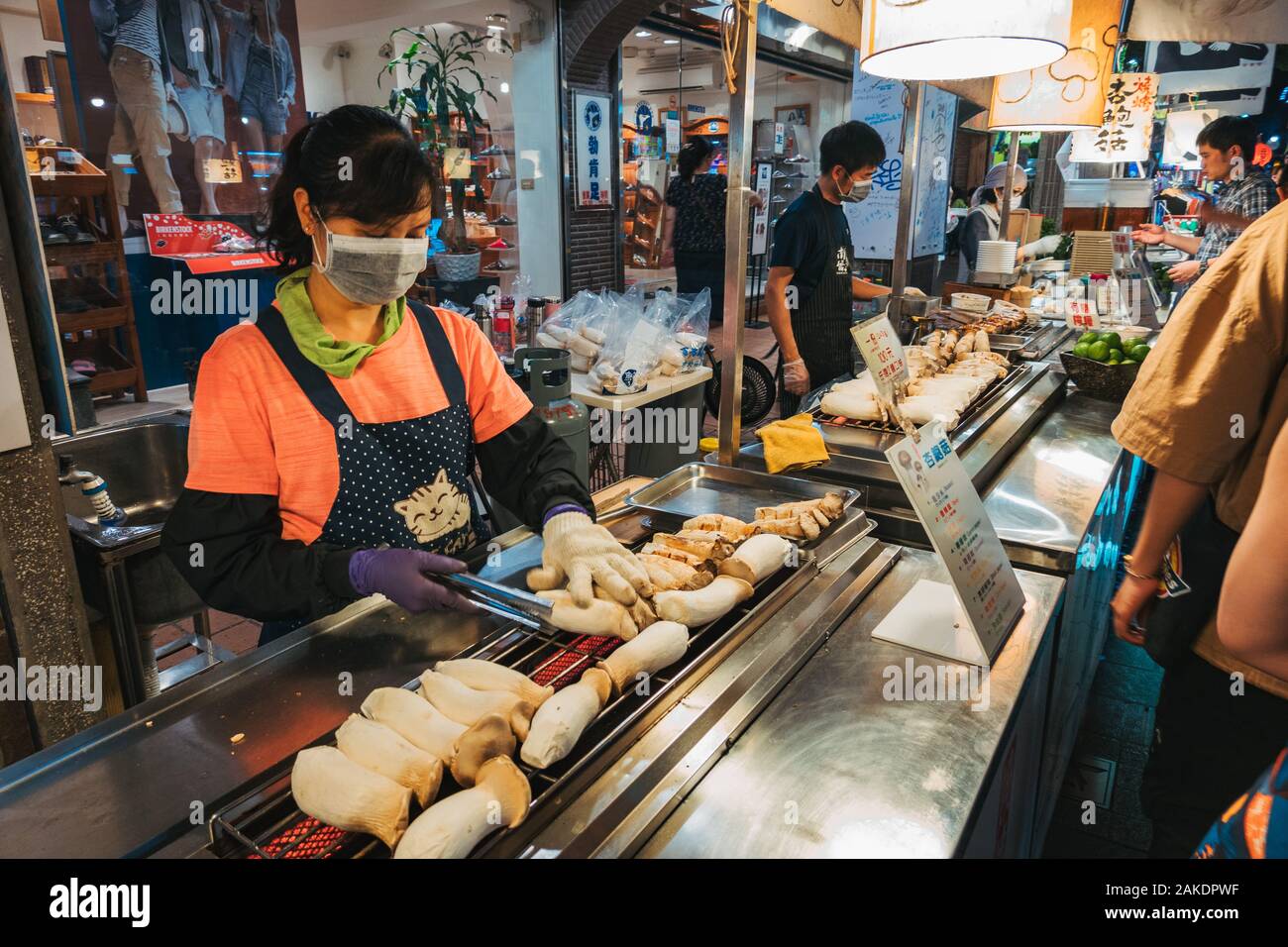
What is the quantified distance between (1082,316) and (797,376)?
205 cm

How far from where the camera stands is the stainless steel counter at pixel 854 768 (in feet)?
3.67

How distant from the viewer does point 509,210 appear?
27.9ft

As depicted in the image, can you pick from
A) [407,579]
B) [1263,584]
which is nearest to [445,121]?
[407,579]

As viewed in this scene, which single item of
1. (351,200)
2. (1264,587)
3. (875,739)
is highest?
(351,200)

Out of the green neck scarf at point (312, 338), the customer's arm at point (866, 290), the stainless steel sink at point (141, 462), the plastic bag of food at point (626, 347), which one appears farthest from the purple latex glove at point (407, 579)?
the customer's arm at point (866, 290)

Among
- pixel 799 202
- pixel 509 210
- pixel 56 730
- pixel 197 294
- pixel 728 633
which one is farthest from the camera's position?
pixel 509 210

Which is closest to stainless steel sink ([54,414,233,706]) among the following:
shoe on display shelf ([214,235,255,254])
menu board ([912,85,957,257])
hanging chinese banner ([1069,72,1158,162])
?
shoe on display shelf ([214,235,255,254])

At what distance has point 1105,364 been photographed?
11.4 feet

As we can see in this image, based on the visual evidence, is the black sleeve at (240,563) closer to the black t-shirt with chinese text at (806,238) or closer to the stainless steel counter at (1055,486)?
the stainless steel counter at (1055,486)

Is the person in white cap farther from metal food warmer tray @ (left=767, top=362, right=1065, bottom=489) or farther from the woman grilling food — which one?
the woman grilling food

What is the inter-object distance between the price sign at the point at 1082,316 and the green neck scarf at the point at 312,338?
4.51 meters
